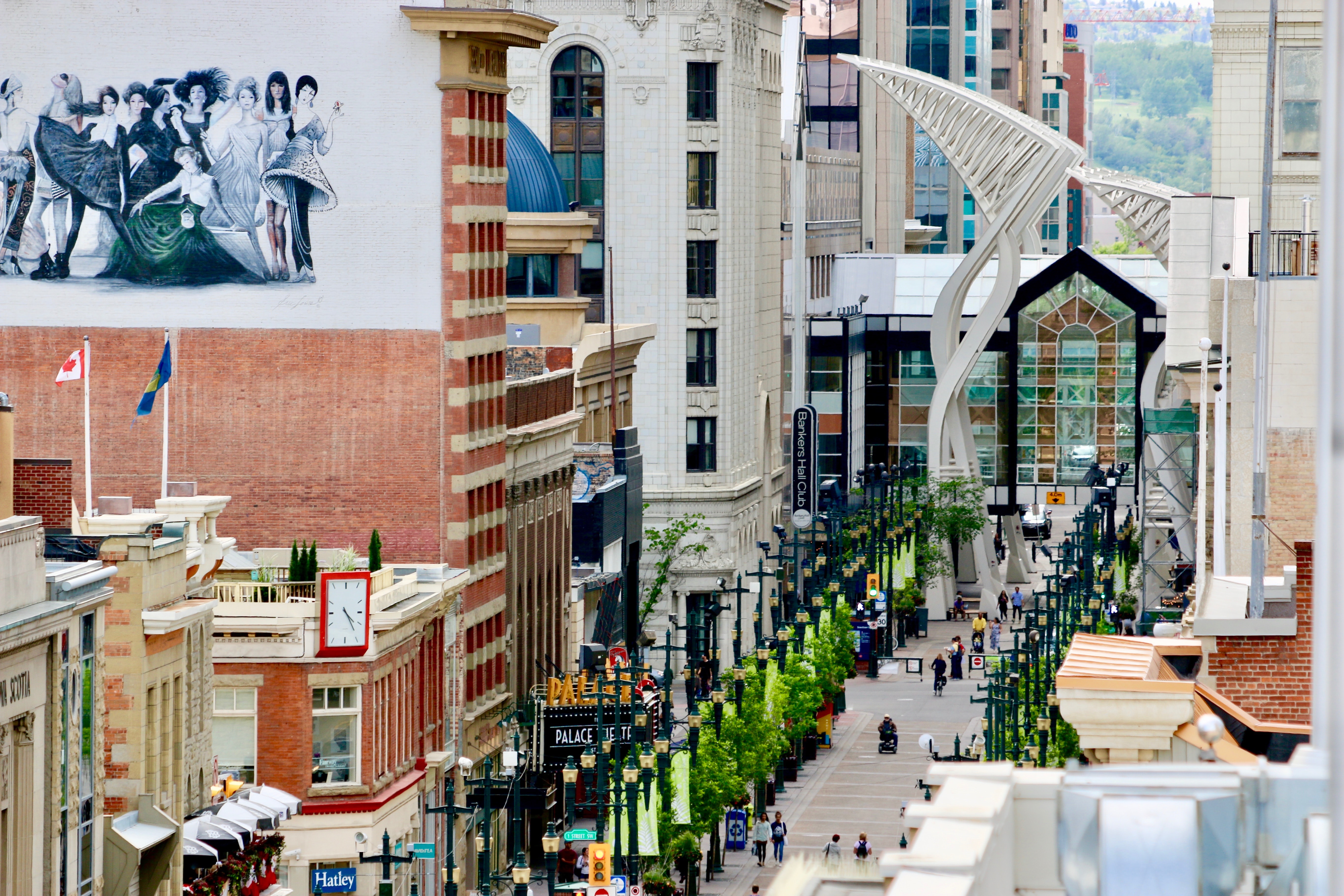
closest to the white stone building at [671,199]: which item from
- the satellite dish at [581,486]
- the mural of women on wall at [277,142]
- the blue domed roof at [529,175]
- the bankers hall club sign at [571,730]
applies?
the blue domed roof at [529,175]

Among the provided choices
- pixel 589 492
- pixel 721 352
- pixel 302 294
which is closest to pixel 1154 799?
pixel 302 294

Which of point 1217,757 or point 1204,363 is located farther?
point 1204,363

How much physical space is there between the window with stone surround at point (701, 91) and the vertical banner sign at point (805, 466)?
1763 centimetres

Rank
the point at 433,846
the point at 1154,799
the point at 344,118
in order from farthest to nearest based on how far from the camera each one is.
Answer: the point at 344,118 → the point at 433,846 → the point at 1154,799

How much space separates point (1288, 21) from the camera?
5703 cm

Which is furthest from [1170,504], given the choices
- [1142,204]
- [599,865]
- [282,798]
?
[282,798]

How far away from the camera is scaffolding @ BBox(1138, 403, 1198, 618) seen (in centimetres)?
9606

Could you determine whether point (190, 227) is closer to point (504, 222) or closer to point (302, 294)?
point (302, 294)

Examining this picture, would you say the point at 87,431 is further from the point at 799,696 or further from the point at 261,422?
the point at 799,696

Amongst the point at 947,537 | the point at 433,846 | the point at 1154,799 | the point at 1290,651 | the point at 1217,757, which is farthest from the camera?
the point at 947,537

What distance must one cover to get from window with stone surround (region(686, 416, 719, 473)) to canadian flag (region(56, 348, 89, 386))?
6159cm

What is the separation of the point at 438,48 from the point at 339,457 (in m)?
11.0

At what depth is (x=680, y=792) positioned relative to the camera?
220 feet

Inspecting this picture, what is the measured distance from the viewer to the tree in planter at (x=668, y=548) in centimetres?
11088
